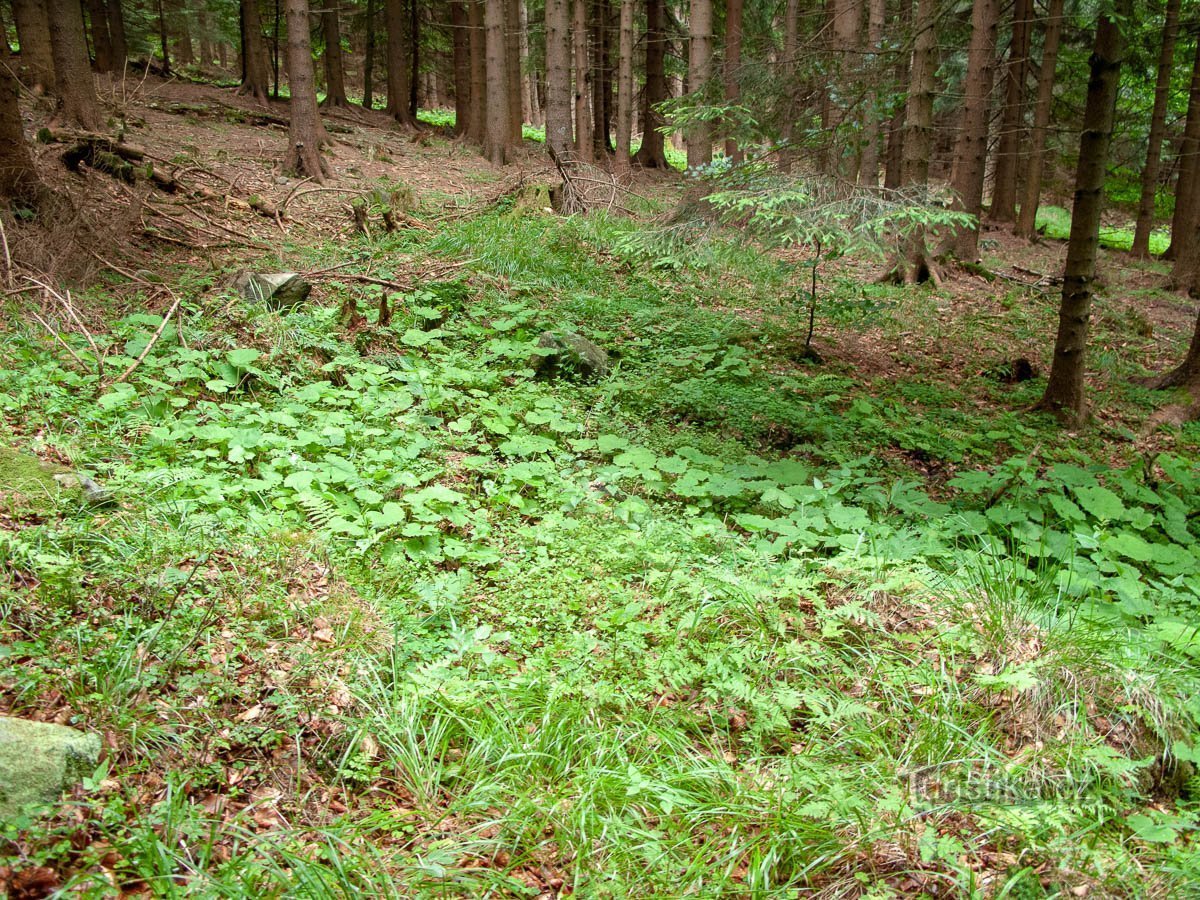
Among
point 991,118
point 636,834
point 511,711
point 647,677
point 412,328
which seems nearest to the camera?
point 636,834

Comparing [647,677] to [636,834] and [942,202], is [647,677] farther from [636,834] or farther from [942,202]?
[942,202]

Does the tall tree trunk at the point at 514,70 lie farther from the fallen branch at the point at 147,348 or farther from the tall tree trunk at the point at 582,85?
the fallen branch at the point at 147,348

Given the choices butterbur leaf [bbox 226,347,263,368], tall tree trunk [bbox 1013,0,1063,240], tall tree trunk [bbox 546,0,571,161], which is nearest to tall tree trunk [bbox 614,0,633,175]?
tall tree trunk [bbox 546,0,571,161]

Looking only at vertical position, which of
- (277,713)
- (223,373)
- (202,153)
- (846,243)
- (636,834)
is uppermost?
(202,153)

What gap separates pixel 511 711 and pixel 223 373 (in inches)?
149

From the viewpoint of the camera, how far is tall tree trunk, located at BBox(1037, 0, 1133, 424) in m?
6.14

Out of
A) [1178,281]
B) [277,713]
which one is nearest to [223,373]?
[277,713]

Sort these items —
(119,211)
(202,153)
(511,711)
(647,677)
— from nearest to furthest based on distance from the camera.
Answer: (511,711) → (647,677) → (119,211) → (202,153)

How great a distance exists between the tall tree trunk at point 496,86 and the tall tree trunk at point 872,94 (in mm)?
6870

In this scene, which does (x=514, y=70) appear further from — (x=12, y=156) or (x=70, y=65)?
(x=12, y=156)

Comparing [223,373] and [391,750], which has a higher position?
[223,373]

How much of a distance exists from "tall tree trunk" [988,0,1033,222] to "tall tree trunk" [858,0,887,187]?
2.17 m

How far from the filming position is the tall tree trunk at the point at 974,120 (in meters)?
10.5

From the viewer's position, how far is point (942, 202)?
243 inches
